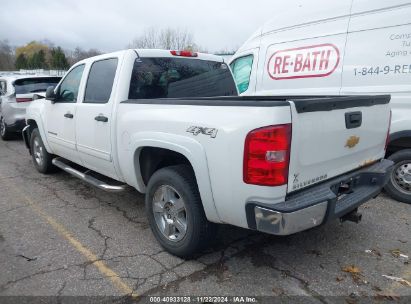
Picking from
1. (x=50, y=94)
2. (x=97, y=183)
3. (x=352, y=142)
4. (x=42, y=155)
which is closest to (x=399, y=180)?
(x=352, y=142)

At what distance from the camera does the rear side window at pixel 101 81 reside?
3.88 metres

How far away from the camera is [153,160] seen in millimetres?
3463

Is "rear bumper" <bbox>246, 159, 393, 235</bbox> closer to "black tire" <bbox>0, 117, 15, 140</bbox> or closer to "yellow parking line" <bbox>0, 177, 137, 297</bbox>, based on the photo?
"yellow parking line" <bbox>0, 177, 137, 297</bbox>

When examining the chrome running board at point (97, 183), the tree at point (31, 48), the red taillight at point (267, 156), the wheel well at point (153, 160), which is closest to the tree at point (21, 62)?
the tree at point (31, 48)

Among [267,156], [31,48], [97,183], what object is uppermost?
[31,48]

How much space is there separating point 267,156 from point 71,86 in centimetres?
343

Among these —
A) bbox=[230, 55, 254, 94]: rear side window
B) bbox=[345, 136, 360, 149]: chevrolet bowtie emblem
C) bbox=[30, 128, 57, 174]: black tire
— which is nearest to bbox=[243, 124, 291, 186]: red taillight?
bbox=[345, 136, 360, 149]: chevrolet bowtie emblem

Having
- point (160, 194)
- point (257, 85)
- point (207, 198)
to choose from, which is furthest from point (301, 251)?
point (257, 85)

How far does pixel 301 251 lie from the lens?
3338mm

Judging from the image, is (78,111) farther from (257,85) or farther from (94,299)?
(257,85)

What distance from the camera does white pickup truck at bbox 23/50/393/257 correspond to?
2.39m

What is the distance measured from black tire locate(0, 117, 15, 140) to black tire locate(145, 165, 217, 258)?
7503mm

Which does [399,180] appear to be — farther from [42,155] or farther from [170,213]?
[42,155]

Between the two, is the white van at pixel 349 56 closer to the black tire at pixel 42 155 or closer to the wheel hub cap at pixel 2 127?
the black tire at pixel 42 155
